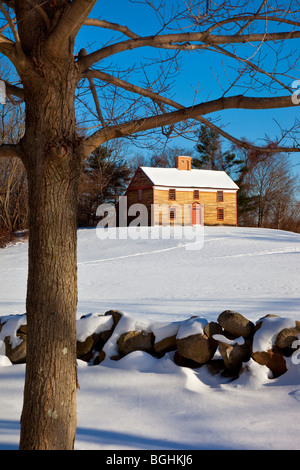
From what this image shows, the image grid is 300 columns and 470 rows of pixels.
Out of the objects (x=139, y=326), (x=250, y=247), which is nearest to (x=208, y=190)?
(x=250, y=247)

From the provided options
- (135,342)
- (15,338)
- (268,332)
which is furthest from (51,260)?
(15,338)

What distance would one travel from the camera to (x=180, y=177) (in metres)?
39.2

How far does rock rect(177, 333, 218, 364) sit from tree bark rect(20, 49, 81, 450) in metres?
2.13

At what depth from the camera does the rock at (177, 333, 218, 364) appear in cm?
500

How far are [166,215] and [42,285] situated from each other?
3436 cm

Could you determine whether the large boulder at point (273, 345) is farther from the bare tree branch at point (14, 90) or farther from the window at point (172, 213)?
the window at point (172, 213)

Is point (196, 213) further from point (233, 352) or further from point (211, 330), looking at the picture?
point (233, 352)

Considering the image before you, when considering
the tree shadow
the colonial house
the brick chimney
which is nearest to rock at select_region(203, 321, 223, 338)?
the tree shadow

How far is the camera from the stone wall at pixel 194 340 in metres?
4.84

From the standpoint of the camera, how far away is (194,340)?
16.4 ft

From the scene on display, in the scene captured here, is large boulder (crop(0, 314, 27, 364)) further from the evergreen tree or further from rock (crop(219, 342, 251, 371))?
the evergreen tree

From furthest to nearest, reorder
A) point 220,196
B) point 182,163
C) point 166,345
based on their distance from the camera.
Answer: point 182,163 < point 220,196 < point 166,345

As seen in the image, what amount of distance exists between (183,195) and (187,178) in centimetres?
185

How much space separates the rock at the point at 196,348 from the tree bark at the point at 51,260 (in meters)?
2.13
